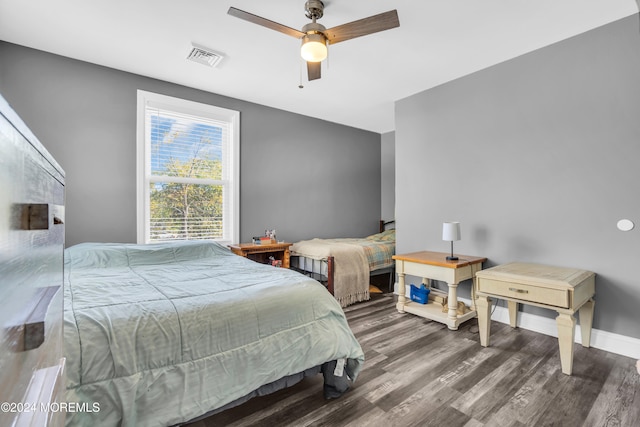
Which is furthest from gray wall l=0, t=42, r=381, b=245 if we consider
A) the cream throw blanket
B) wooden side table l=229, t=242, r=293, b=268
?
the cream throw blanket

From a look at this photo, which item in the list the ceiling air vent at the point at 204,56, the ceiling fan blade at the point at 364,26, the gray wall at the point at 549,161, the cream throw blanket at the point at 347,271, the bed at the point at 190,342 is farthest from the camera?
the cream throw blanket at the point at 347,271

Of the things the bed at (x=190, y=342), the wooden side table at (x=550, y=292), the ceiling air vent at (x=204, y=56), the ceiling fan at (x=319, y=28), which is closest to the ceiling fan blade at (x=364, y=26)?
the ceiling fan at (x=319, y=28)

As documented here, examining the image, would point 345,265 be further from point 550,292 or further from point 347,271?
point 550,292

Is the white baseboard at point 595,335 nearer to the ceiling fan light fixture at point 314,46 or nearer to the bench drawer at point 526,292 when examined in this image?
the bench drawer at point 526,292

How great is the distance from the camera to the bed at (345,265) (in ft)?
11.5

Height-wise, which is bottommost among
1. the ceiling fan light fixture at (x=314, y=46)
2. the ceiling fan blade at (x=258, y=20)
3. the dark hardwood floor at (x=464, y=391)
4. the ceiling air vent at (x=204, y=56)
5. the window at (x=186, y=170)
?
the dark hardwood floor at (x=464, y=391)

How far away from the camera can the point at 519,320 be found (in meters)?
2.88

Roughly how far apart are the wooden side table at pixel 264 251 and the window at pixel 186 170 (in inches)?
11.9

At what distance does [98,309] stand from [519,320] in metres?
3.35

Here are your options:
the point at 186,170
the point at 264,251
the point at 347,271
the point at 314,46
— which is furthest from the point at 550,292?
the point at 186,170

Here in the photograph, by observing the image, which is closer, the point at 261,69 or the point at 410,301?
the point at 261,69

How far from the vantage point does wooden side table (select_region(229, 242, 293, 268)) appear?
11.7ft

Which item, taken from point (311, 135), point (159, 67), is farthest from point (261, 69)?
point (311, 135)

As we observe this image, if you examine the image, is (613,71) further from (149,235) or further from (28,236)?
(149,235)
